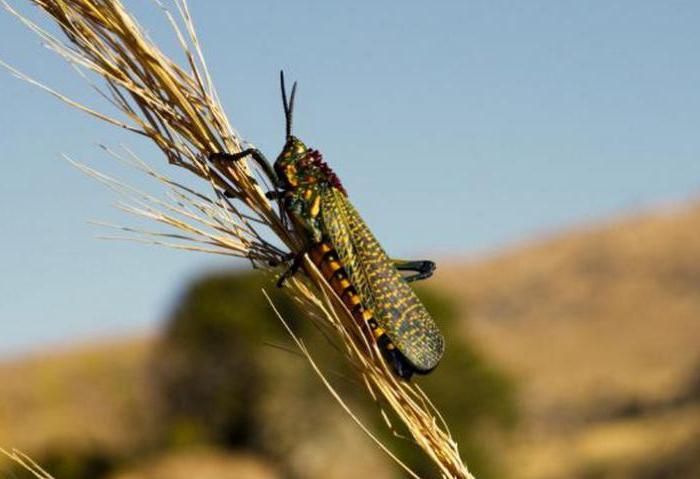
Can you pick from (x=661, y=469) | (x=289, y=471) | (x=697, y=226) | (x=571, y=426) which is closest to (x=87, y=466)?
(x=289, y=471)

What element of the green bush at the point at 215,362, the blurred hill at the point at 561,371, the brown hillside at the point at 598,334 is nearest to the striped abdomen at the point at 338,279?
the blurred hill at the point at 561,371

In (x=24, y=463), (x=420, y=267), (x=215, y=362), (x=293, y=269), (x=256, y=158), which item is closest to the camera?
(x=24, y=463)

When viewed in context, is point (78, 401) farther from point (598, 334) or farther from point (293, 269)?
point (598, 334)

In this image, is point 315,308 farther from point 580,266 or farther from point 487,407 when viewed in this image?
point 580,266

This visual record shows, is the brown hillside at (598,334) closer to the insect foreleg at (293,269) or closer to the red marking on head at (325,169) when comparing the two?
the red marking on head at (325,169)

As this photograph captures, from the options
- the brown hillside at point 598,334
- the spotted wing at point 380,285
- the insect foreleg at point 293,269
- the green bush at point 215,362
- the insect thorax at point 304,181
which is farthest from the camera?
the brown hillside at point 598,334

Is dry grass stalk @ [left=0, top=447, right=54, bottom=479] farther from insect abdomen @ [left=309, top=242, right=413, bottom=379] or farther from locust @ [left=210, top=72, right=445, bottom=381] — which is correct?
insect abdomen @ [left=309, top=242, right=413, bottom=379]

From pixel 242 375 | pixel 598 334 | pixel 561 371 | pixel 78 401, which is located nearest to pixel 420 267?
pixel 242 375
